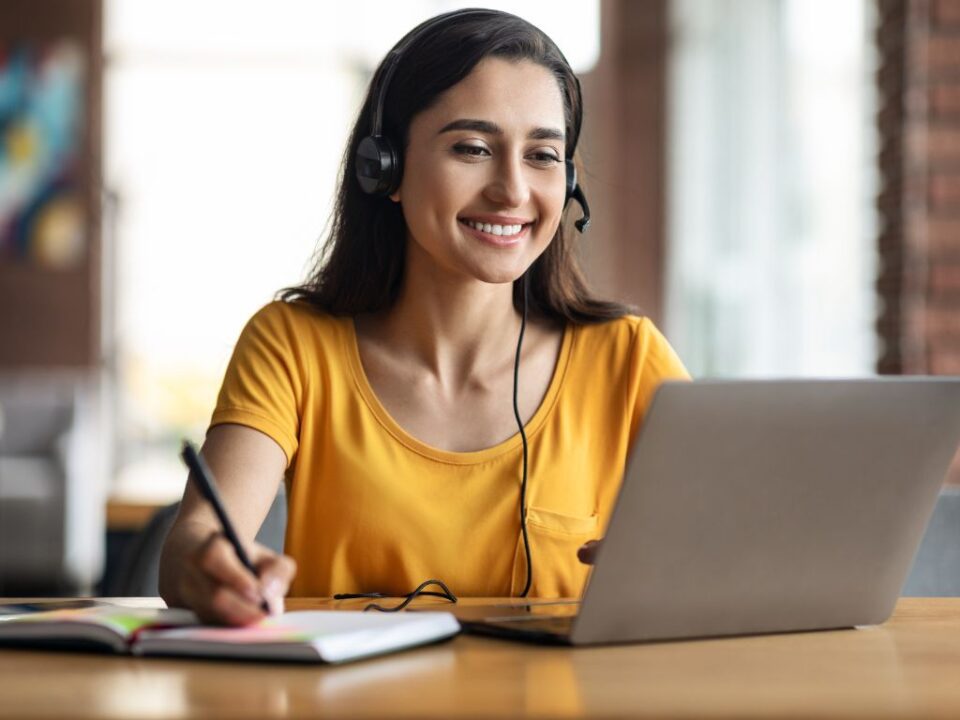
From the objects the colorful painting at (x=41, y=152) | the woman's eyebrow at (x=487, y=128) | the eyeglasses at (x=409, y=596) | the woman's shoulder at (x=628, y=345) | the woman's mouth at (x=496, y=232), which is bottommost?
the eyeglasses at (x=409, y=596)

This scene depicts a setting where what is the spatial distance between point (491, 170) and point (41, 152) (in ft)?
19.5

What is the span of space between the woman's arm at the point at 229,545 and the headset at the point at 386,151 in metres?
0.34

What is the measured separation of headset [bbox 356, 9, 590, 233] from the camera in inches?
66.4

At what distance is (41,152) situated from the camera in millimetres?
7082

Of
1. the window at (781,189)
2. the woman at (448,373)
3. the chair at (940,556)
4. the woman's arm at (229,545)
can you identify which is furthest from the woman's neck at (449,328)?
the window at (781,189)

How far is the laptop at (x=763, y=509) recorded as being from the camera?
1.02 m

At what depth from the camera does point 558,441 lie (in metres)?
1.69

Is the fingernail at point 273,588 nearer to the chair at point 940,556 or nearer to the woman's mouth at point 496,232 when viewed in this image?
the woman's mouth at point 496,232

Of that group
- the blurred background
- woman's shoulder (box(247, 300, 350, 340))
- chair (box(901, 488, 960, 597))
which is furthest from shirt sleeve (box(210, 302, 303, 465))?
the blurred background

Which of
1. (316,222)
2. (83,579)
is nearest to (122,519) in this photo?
(83,579)

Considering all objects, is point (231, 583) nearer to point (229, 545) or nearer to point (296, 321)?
point (229, 545)

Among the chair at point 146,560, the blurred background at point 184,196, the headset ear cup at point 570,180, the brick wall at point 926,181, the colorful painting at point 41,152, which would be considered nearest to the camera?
the headset ear cup at point 570,180

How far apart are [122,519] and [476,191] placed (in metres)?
1.24

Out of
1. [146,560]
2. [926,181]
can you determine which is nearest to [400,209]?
[146,560]
